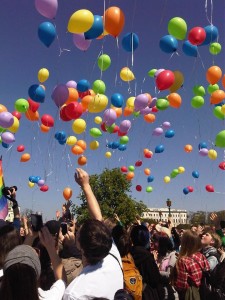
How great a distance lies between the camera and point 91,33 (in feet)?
22.2

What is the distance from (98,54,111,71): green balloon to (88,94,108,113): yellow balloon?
0.70m

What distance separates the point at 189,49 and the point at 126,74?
6.05 ft

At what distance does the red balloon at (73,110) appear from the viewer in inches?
311

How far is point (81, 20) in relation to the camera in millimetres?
6469

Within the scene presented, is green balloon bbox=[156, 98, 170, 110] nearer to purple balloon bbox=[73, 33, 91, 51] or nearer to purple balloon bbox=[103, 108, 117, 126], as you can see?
purple balloon bbox=[103, 108, 117, 126]

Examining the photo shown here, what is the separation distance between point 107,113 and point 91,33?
2503 millimetres

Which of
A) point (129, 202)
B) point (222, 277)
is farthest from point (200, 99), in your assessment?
point (129, 202)

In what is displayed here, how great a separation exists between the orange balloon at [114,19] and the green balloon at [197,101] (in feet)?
10.1

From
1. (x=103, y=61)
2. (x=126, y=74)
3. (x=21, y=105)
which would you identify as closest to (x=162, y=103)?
(x=126, y=74)

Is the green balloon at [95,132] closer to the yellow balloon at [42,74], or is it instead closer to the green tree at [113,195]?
the yellow balloon at [42,74]

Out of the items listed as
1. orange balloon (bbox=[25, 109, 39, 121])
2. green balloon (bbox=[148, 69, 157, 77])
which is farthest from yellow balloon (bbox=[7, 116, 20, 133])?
green balloon (bbox=[148, 69, 157, 77])

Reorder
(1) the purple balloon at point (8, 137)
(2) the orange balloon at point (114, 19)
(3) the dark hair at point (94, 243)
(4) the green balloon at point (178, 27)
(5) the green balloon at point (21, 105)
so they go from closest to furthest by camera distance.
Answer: (3) the dark hair at point (94, 243) < (2) the orange balloon at point (114, 19) < (4) the green balloon at point (178, 27) < (5) the green balloon at point (21, 105) < (1) the purple balloon at point (8, 137)

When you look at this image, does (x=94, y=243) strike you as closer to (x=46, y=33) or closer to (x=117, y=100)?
(x=46, y=33)

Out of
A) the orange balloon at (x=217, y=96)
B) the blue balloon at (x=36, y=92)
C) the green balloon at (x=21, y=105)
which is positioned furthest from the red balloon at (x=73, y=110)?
the orange balloon at (x=217, y=96)
